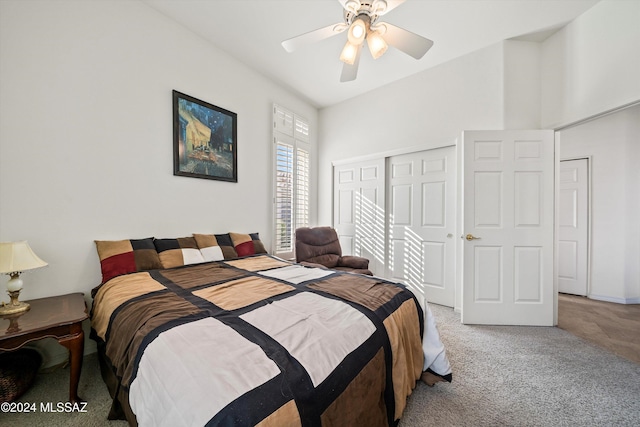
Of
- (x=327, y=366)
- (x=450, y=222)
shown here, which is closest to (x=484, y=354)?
(x=450, y=222)

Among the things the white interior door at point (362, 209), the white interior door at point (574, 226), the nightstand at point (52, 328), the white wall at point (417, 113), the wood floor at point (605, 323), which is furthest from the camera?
the white interior door at point (362, 209)

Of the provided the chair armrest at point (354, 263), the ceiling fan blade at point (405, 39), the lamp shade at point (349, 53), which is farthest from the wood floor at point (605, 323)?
Answer: the lamp shade at point (349, 53)

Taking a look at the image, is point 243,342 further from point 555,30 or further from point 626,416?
point 555,30

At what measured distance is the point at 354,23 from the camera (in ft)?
5.53

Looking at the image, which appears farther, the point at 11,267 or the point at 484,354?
the point at 484,354

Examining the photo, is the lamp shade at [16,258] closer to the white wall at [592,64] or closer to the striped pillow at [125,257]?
the striped pillow at [125,257]

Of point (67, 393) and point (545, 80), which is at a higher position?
point (545, 80)

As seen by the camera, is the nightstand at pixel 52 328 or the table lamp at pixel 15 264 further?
the table lamp at pixel 15 264

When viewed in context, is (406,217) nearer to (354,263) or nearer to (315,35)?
(354,263)

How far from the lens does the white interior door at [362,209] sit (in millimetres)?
3791

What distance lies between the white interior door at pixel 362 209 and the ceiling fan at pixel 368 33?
1998mm

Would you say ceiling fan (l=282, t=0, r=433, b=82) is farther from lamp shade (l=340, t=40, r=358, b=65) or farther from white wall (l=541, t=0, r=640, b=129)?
white wall (l=541, t=0, r=640, b=129)

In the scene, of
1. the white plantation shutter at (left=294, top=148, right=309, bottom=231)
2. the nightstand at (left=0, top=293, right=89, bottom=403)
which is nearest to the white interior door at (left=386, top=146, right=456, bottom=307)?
the white plantation shutter at (left=294, top=148, right=309, bottom=231)

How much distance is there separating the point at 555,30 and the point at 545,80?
18.7 inches
